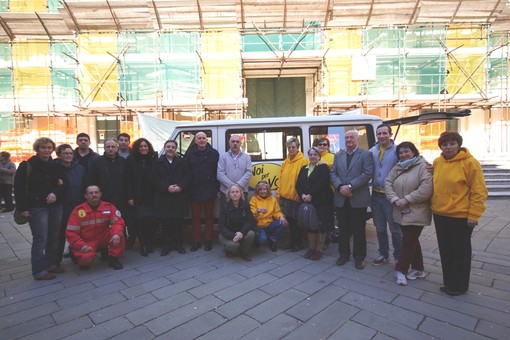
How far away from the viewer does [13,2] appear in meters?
13.8

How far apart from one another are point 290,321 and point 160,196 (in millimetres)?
2732

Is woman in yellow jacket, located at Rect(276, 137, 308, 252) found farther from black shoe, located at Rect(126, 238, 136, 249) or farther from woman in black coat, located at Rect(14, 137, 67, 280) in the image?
woman in black coat, located at Rect(14, 137, 67, 280)

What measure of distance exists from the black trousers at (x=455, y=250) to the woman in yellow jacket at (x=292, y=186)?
75.5 inches

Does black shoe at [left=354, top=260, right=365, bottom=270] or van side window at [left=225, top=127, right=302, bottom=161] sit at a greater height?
van side window at [left=225, top=127, right=302, bottom=161]

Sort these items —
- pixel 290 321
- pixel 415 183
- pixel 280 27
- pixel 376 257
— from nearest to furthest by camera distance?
pixel 290 321, pixel 415 183, pixel 376 257, pixel 280 27

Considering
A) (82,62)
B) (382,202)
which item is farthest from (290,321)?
(82,62)

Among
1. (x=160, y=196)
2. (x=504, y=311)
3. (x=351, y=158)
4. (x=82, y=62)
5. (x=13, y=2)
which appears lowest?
(x=504, y=311)

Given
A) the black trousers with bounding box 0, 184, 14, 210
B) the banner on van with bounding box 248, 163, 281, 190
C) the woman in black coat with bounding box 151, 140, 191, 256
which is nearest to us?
the woman in black coat with bounding box 151, 140, 191, 256

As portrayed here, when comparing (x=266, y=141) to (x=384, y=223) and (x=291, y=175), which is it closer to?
(x=291, y=175)

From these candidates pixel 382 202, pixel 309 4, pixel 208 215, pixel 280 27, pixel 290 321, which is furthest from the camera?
pixel 280 27

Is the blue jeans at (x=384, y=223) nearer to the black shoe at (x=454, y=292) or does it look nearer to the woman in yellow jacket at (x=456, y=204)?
the woman in yellow jacket at (x=456, y=204)

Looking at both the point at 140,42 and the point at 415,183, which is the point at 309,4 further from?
the point at 415,183

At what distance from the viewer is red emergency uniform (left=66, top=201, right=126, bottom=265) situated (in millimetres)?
3939

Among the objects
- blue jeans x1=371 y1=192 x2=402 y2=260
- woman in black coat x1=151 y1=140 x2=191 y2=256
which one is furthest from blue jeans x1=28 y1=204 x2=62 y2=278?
blue jeans x1=371 y1=192 x2=402 y2=260
